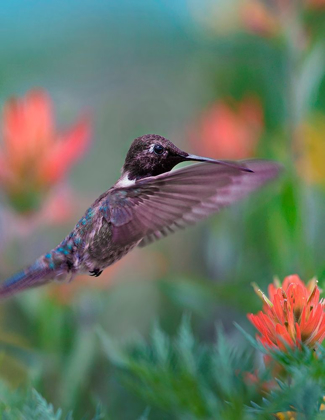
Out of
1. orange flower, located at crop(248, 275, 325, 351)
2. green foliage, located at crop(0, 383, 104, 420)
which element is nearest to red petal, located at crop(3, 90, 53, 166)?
green foliage, located at crop(0, 383, 104, 420)

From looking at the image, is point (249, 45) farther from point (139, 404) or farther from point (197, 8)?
point (139, 404)

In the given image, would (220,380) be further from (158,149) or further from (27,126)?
(27,126)

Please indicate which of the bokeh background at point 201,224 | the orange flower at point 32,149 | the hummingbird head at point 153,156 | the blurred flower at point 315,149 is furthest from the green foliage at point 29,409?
the blurred flower at point 315,149

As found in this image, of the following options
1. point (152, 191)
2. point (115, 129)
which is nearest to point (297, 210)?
point (152, 191)

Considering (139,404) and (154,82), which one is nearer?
(139,404)

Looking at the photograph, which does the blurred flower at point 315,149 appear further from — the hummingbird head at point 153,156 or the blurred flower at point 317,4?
the hummingbird head at point 153,156

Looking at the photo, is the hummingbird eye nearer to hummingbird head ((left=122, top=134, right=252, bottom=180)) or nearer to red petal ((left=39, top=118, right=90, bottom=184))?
hummingbird head ((left=122, top=134, right=252, bottom=180))

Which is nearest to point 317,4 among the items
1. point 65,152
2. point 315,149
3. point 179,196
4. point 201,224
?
point 315,149
